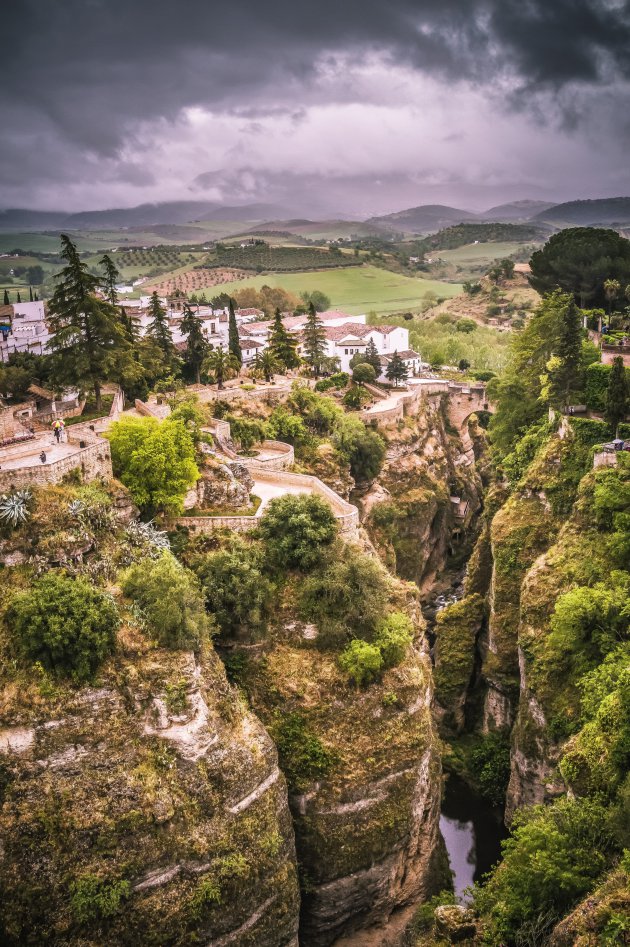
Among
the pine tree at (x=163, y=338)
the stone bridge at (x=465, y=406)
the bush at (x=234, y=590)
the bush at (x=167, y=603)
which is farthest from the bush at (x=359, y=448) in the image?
the bush at (x=167, y=603)

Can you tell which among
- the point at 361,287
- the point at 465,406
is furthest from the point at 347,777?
the point at 361,287

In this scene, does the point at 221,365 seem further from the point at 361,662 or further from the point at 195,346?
the point at 361,662

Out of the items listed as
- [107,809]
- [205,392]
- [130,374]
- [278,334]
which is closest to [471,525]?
[278,334]

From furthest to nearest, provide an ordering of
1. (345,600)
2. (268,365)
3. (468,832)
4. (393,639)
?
1. (268,365)
2. (468,832)
3. (345,600)
4. (393,639)

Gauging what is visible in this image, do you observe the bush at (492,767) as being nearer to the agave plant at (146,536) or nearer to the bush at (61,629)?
the agave plant at (146,536)

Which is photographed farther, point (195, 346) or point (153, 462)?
point (195, 346)

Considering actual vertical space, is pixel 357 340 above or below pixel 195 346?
below

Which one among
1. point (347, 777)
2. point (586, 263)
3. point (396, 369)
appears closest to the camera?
point (347, 777)
